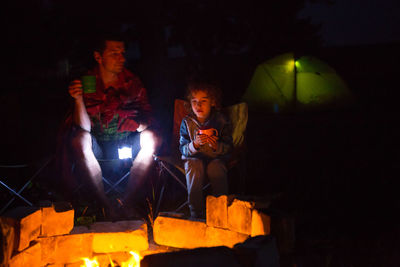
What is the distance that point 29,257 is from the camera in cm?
257

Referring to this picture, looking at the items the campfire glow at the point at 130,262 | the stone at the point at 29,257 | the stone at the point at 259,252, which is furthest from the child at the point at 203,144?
the stone at the point at 29,257

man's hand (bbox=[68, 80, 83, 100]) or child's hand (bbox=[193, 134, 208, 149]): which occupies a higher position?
man's hand (bbox=[68, 80, 83, 100])

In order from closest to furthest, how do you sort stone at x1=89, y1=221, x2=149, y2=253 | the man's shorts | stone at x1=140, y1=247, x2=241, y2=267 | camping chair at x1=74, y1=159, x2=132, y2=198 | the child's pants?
1. stone at x1=140, y1=247, x2=241, y2=267
2. stone at x1=89, y1=221, x2=149, y2=253
3. the child's pants
4. camping chair at x1=74, y1=159, x2=132, y2=198
5. the man's shorts

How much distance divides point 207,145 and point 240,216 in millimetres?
964

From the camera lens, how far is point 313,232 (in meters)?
3.31

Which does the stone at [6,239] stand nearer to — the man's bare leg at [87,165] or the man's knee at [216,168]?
the man's bare leg at [87,165]

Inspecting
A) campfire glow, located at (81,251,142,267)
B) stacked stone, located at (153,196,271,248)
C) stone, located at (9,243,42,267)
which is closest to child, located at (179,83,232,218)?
stacked stone, located at (153,196,271,248)

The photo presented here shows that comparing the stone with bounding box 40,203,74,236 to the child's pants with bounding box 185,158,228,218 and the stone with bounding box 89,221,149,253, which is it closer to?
the stone with bounding box 89,221,149,253

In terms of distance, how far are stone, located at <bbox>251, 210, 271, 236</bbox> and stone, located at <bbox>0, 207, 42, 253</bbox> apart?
149 centimetres

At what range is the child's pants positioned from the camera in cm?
331

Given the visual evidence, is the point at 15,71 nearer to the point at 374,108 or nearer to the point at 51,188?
the point at 51,188

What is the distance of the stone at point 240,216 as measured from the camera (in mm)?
2635

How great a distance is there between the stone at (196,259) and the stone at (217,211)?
0.61 m

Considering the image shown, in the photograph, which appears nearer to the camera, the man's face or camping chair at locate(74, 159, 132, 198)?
the man's face
